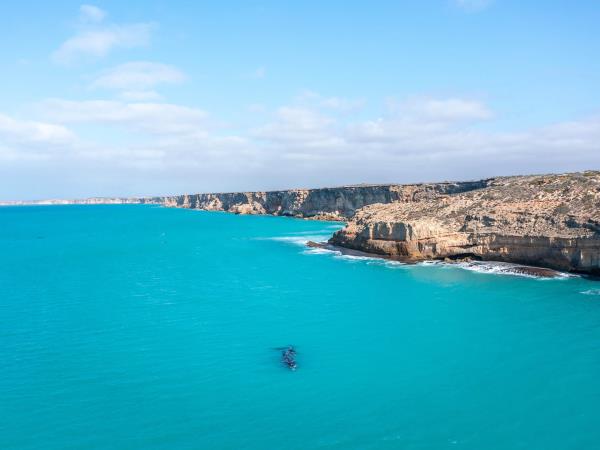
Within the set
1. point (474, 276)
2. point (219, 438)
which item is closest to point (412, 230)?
point (474, 276)

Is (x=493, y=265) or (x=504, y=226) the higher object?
(x=504, y=226)

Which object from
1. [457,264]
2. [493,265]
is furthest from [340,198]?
[493,265]

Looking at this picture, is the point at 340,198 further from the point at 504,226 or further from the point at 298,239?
the point at 504,226

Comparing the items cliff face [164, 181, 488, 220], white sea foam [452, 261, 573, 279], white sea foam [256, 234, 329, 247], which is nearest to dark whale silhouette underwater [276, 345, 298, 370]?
white sea foam [452, 261, 573, 279]

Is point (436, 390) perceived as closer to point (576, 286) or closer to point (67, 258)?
point (576, 286)

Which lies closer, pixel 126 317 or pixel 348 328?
pixel 348 328
